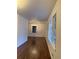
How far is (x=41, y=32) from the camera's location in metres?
12.7

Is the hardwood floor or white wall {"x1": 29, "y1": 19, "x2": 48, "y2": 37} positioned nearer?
the hardwood floor

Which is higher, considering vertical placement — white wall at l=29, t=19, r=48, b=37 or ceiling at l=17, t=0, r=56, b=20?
ceiling at l=17, t=0, r=56, b=20

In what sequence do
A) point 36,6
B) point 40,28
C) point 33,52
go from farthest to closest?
point 40,28
point 33,52
point 36,6

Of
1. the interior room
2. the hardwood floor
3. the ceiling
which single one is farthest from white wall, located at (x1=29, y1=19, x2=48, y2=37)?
the ceiling

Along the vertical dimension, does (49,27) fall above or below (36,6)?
below

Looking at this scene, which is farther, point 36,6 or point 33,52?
point 33,52

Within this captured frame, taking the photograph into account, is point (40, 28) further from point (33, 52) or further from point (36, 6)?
point (36, 6)

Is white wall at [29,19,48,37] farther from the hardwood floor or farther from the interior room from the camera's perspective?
the hardwood floor

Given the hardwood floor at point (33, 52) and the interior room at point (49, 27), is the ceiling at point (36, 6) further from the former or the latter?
the hardwood floor at point (33, 52)

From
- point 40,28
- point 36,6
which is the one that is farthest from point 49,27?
point 40,28

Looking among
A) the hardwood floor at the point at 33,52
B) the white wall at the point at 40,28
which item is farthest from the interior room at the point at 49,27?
the white wall at the point at 40,28
